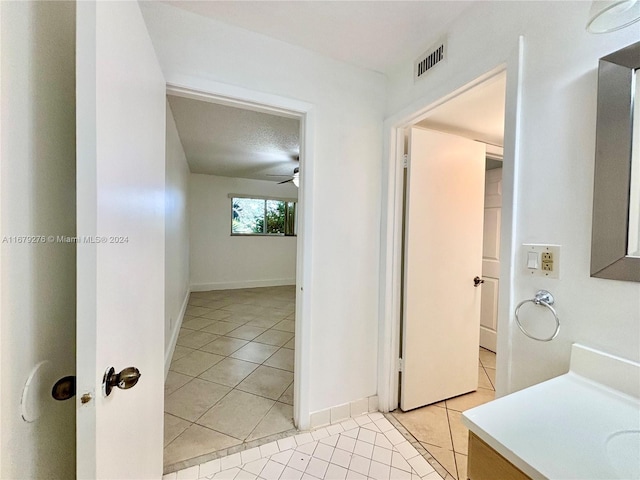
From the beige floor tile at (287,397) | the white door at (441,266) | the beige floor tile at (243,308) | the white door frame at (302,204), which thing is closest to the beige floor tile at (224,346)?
the beige floor tile at (287,397)

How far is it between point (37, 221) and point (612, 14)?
58.9 inches

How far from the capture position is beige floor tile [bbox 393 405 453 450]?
5.37ft

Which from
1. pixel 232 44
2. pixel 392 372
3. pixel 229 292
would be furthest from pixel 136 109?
pixel 229 292

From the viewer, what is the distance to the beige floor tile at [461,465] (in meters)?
1.40

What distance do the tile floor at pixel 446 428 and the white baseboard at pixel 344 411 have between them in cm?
17

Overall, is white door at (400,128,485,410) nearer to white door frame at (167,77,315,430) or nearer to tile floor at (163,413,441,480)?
tile floor at (163,413,441,480)

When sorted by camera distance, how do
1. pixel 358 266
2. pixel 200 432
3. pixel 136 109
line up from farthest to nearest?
pixel 358 266
pixel 200 432
pixel 136 109

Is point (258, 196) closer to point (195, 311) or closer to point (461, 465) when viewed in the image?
point (195, 311)

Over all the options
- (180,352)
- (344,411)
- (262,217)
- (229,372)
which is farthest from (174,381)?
(262,217)

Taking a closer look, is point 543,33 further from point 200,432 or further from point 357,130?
point 200,432

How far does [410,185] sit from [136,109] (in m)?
1.51

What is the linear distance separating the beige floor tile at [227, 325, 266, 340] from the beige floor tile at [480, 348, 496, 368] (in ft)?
7.93

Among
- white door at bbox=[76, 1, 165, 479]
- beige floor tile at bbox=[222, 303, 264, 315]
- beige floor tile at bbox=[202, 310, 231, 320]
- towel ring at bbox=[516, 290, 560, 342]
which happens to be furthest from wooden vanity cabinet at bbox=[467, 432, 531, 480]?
beige floor tile at bbox=[222, 303, 264, 315]

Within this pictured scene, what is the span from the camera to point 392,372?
1.89m
